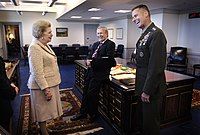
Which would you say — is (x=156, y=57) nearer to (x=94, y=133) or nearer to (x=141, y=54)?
(x=141, y=54)

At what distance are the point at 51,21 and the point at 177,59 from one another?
23.9ft

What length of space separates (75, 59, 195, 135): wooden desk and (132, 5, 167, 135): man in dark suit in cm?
41

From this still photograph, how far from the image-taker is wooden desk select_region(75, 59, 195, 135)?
2.34 m

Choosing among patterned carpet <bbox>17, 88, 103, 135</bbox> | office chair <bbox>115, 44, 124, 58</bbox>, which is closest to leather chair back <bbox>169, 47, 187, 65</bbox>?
office chair <bbox>115, 44, 124, 58</bbox>

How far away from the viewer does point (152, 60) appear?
1.71 m

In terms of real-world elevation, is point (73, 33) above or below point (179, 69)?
above

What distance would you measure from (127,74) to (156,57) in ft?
4.10

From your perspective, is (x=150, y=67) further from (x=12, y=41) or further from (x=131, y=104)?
(x=12, y=41)

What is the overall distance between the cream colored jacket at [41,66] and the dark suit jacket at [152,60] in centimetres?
101

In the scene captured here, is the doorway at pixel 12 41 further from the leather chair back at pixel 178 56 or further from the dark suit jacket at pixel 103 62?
the dark suit jacket at pixel 103 62

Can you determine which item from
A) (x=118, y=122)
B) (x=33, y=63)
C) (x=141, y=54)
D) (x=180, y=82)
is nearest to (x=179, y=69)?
(x=180, y=82)

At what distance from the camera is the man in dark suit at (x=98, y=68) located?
2723mm

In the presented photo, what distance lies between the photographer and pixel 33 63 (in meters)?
1.94

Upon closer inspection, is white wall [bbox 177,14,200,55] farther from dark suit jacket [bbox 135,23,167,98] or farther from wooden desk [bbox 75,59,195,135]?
dark suit jacket [bbox 135,23,167,98]
